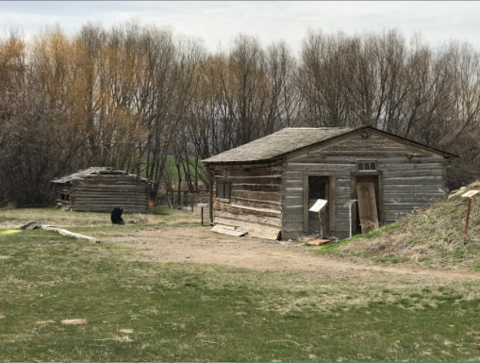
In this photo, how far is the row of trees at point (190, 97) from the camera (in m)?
43.0

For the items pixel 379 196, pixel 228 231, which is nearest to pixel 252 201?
pixel 228 231

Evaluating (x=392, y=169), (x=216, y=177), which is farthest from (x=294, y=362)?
(x=216, y=177)

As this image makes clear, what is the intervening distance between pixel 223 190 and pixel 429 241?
13.5 meters

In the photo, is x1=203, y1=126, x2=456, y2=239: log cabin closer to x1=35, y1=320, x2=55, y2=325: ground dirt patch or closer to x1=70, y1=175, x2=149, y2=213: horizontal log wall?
x1=35, y1=320, x2=55, y2=325: ground dirt patch

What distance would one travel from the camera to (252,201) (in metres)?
24.5

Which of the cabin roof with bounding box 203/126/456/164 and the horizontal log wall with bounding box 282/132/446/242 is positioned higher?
the cabin roof with bounding box 203/126/456/164

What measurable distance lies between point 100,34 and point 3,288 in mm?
46347

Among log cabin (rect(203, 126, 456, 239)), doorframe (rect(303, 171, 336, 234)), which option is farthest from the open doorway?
doorframe (rect(303, 171, 336, 234))

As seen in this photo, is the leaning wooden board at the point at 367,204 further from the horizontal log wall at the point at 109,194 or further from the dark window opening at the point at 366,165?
the horizontal log wall at the point at 109,194

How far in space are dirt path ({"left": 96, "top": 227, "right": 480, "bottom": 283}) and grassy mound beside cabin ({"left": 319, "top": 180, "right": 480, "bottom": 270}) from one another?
0.60 meters

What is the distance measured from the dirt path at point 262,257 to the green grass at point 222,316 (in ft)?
3.53

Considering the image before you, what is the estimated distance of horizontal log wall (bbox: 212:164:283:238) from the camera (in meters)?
22.5

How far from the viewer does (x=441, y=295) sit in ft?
33.9

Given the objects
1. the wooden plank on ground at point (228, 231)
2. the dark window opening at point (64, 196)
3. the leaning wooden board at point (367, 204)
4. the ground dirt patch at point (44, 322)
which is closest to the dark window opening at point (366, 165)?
the leaning wooden board at point (367, 204)
